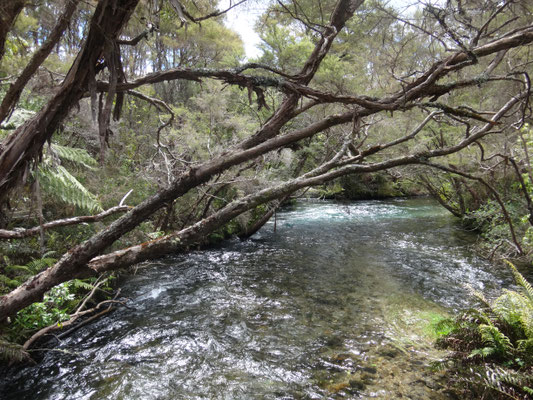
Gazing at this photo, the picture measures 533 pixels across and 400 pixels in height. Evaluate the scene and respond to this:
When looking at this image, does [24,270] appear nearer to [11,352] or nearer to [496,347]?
[11,352]

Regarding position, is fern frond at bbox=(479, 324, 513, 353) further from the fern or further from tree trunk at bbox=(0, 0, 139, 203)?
the fern

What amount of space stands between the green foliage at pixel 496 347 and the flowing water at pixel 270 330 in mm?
323

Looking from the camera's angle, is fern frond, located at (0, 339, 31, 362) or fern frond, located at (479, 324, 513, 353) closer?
fern frond, located at (479, 324, 513, 353)

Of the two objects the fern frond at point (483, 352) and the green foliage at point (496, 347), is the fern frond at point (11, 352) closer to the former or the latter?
the green foliage at point (496, 347)

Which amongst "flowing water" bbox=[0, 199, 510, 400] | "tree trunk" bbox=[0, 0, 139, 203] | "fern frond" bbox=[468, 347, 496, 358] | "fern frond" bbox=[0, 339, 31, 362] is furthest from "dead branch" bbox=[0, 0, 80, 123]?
"fern frond" bbox=[468, 347, 496, 358]

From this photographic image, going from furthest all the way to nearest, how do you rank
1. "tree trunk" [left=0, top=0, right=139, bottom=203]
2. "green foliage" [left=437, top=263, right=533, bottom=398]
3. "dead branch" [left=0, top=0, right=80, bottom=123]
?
"green foliage" [left=437, top=263, right=533, bottom=398] < "dead branch" [left=0, top=0, right=80, bottom=123] < "tree trunk" [left=0, top=0, right=139, bottom=203]

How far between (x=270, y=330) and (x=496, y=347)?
2871mm

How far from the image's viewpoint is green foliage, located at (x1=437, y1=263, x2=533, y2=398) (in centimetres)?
281

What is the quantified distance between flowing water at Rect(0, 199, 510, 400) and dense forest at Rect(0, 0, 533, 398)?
0.54 meters

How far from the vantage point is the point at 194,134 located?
11180mm

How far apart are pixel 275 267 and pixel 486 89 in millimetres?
9480

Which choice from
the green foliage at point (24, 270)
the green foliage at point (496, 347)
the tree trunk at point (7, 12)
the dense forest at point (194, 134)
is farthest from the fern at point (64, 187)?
the green foliage at point (496, 347)

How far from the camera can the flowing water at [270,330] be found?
3.36m

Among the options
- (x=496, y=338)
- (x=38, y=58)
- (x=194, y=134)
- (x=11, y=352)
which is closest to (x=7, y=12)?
(x=38, y=58)
